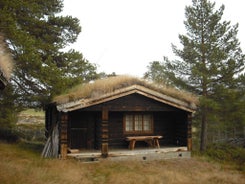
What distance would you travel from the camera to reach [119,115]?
50.8 feet

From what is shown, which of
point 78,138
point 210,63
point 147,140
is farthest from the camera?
point 210,63

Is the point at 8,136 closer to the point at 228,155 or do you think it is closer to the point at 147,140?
the point at 147,140

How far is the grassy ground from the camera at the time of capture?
9.20 metres

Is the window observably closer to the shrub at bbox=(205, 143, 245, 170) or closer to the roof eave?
the roof eave

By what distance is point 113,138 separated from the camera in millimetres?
15242

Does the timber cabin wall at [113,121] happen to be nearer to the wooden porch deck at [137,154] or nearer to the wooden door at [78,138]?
the wooden door at [78,138]

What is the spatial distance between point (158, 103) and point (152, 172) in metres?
4.58

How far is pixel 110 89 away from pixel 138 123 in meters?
3.31

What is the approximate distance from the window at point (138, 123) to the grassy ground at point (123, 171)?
246 centimetres

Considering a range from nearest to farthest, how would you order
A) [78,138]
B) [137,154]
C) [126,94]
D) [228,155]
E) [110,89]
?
[110,89] < [126,94] < [137,154] < [78,138] < [228,155]

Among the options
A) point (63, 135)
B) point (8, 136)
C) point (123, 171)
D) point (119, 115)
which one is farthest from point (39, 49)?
point (123, 171)

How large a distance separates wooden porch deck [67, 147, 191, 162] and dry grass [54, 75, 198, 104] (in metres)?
2.66

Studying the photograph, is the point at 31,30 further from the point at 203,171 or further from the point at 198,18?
the point at 203,171

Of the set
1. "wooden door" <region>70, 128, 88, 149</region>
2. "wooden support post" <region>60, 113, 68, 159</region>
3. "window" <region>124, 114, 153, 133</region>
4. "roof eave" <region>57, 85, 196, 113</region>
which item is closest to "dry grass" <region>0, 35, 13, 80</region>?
"roof eave" <region>57, 85, 196, 113</region>
